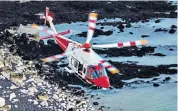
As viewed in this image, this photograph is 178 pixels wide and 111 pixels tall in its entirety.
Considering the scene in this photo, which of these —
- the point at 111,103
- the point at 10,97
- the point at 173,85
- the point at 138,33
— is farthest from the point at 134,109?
the point at 138,33

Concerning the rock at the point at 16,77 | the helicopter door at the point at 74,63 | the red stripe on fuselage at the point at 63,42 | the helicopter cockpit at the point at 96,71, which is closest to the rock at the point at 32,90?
the rock at the point at 16,77

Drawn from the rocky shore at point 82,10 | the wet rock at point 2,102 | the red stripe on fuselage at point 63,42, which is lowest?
the wet rock at point 2,102

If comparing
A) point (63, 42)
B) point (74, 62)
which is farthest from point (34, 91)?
point (63, 42)

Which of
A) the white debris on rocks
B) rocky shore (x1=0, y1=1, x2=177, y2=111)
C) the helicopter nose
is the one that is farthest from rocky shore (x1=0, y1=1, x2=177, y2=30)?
the helicopter nose

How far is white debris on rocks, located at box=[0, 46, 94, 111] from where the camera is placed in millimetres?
30688

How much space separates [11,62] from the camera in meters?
37.8

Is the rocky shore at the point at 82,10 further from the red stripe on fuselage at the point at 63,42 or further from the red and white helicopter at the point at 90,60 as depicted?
the red and white helicopter at the point at 90,60

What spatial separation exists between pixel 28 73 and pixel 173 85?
43.9 feet

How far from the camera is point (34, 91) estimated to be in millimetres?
32531

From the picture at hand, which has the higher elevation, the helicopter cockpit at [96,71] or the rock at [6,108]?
the helicopter cockpit at [96,71]

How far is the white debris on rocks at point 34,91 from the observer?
30.7 m

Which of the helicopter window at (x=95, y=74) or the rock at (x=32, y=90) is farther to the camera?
the rock at (x=32, y=90)

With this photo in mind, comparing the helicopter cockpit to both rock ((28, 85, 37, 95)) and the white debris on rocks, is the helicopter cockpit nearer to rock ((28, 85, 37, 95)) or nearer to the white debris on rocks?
the white debris on rocks

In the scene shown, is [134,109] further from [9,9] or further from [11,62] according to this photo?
[9,9]
